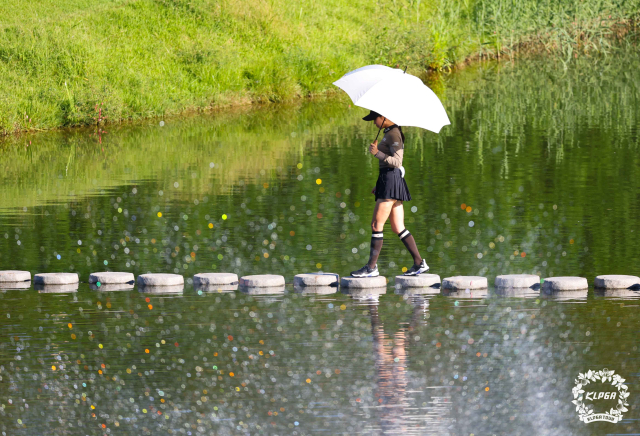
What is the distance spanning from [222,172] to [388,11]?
855 inches

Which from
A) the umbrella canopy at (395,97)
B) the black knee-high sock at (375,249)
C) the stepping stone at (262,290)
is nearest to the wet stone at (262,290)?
the stepping stone at (262,290)

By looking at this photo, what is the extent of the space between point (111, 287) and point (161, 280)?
46cm

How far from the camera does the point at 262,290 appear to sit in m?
10.7

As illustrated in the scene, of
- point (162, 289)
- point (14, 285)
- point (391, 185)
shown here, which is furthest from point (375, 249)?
point (14, 285)

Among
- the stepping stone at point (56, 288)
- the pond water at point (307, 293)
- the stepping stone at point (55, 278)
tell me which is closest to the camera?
the pond water at point (307, 293)

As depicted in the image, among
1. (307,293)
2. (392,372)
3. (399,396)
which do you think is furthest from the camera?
(307,293)

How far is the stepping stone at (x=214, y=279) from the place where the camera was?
Result: 10812 millimetres

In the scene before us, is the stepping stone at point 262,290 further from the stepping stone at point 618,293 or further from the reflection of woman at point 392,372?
the stepping stone at point 618,293

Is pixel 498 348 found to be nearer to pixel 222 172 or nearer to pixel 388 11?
pixel 222 172

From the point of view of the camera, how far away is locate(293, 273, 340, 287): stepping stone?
35.3 ft

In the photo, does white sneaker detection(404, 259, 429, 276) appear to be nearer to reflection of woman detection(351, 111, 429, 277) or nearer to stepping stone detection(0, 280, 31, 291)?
reflection of woman detection(351, 111, 429, 277)

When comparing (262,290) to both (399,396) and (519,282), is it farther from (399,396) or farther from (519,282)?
(399,396)

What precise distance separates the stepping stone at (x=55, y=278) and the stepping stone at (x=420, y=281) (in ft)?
9.80

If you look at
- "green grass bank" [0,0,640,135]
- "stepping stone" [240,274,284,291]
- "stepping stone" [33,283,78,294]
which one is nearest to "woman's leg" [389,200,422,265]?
"stepping stone" [240,274,284,291]
